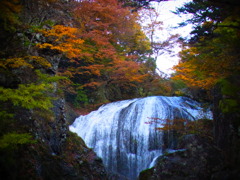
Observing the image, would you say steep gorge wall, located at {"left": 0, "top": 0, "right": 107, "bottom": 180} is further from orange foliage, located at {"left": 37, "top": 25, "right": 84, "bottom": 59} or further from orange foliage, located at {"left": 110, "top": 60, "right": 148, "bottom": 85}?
orange foliage, located at {"left": 110, "top": 60, "right": 148, "bottom": 85}

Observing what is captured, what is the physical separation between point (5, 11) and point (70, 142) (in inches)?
223

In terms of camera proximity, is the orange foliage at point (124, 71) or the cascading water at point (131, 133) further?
the orange foliage at point (124, 71)

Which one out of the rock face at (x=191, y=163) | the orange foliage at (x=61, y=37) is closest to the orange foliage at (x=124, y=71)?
the orange foliage at (x=61, y=37)

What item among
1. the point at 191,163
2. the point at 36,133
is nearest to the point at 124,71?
the point at 36,133

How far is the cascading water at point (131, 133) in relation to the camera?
891 centimetres

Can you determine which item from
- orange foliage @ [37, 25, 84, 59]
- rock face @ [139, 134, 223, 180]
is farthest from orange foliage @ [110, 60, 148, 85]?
rock face @ [139, 134, 223, 180]

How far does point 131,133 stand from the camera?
9.80m

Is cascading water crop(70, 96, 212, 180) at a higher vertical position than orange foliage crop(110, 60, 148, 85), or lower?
lower

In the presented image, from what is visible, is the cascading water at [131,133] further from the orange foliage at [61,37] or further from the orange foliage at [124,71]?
the orange foliage at [61,37]

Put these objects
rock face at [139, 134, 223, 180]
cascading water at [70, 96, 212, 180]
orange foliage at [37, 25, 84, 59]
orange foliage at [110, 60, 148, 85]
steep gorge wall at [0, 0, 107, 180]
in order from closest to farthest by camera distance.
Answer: steep gorge wall at [0, 0, 107, 180]
rock face at [139, 134, 223, 180]
orange foliage at [37, 25, 84, 59]
cascading water at [70, 96, 212, 180]
orange foliage at [110, 60, 148, 85]

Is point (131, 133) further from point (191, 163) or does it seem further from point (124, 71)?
point (124, 71)

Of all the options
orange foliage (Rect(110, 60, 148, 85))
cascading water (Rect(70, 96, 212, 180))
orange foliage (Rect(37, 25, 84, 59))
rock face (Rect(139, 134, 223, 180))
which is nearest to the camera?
rock face (Rect(139, 134, 223, 180))

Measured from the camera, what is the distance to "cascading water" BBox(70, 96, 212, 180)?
29.2 feet

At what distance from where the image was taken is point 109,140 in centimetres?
1005
